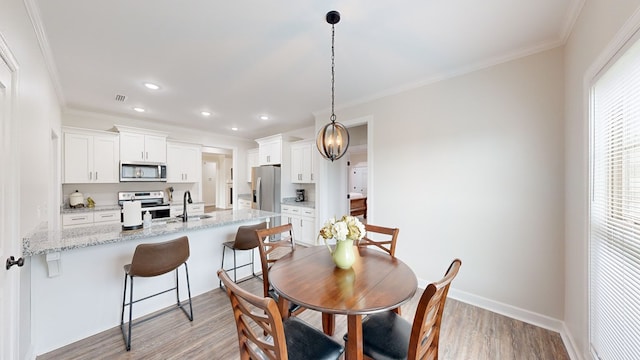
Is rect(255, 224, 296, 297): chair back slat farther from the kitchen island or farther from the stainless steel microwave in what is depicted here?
the stainless steel microwave

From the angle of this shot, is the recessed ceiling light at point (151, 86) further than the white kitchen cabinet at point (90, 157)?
No

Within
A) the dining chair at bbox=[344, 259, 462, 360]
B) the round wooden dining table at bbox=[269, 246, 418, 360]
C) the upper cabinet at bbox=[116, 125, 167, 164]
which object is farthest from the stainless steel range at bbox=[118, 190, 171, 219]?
the dining chair at bbox=[344, 259, 462, 360]

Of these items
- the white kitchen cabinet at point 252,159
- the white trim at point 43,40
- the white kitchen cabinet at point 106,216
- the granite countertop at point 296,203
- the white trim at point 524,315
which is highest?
the white trim at point 43,40

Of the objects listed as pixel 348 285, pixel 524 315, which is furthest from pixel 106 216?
pixel 524 315

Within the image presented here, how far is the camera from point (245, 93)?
3.29 m

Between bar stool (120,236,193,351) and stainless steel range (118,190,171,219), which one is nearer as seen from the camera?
bar stool (120,236,193,351)

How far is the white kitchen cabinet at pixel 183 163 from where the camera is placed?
4949mm

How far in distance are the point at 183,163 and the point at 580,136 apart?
6.06 m

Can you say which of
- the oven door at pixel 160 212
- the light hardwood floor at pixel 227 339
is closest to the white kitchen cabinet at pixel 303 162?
the oven door at pixel 160 212

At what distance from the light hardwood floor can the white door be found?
651 millimetres

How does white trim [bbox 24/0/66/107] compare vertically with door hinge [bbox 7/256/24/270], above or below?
above

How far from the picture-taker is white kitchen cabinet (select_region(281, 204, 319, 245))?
452cm

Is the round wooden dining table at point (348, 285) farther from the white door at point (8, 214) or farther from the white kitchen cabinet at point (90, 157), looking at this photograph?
the white kitchen cabinet at point (90, 157)

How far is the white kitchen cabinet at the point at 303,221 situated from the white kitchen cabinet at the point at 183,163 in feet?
7.48
